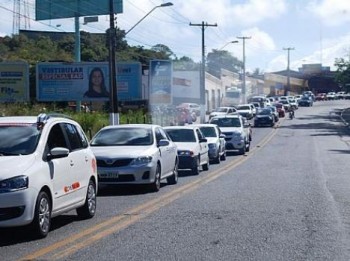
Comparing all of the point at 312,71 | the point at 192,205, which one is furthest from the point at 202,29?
the point at 312,71

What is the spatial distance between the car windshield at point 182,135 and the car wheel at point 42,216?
14320 mm

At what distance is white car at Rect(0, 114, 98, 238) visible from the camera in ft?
34.3

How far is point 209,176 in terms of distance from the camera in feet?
76.4

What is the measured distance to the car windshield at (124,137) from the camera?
62.3 ft

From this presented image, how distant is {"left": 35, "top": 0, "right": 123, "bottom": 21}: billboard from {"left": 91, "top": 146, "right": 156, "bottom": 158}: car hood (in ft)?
130

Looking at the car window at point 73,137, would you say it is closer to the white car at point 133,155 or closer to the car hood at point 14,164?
the car hood at point 14,164

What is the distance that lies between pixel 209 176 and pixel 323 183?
12.8ft

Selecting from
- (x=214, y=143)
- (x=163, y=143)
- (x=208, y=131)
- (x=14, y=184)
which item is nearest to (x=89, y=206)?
(x=14, y=184)

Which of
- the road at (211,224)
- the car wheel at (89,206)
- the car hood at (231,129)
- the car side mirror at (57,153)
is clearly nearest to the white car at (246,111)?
the car hood at (231,129)

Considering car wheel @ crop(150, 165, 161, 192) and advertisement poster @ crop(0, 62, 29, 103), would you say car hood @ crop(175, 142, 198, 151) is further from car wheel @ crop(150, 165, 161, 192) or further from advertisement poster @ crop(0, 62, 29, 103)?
advertisement poster @ crop(0, 62, 29, 103)

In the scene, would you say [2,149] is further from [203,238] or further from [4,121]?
[203,238]

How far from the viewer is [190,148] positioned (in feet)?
79.9

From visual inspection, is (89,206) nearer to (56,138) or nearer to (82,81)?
(56,138)

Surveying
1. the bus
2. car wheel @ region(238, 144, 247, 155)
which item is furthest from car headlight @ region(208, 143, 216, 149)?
the bus
